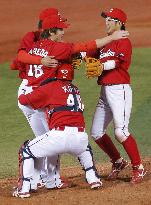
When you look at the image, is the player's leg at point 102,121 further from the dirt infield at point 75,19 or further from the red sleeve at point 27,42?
the dirt infield at point 75,19

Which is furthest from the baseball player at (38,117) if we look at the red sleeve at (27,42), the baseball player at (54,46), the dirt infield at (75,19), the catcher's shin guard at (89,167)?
the dirt infield at (75,19)

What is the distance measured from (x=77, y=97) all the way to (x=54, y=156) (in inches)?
31.8

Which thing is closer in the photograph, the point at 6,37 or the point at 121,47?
the point at 121,47

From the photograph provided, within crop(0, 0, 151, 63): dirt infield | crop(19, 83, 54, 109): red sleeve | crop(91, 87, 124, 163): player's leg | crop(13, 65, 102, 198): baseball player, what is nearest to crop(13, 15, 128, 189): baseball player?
crop(13, 65, 102, 198): baseball player

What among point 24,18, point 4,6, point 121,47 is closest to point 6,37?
point 24,18

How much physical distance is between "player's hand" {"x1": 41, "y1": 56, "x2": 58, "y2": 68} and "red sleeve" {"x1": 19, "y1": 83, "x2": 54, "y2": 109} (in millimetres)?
211

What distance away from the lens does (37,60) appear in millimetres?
8289

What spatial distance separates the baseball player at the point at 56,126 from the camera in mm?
8039

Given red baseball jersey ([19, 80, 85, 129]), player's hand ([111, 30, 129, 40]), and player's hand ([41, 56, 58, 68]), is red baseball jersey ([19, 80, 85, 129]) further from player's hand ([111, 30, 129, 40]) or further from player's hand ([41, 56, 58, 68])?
player's hand ([111, 30, 129, 40])

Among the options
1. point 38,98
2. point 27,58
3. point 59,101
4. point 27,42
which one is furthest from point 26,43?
point 59,101

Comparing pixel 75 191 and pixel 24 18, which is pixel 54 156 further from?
pixel 24 18

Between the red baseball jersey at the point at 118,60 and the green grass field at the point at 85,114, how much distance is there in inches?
66.9

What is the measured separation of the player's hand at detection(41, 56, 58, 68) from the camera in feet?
26.7

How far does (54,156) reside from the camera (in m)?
8.63
